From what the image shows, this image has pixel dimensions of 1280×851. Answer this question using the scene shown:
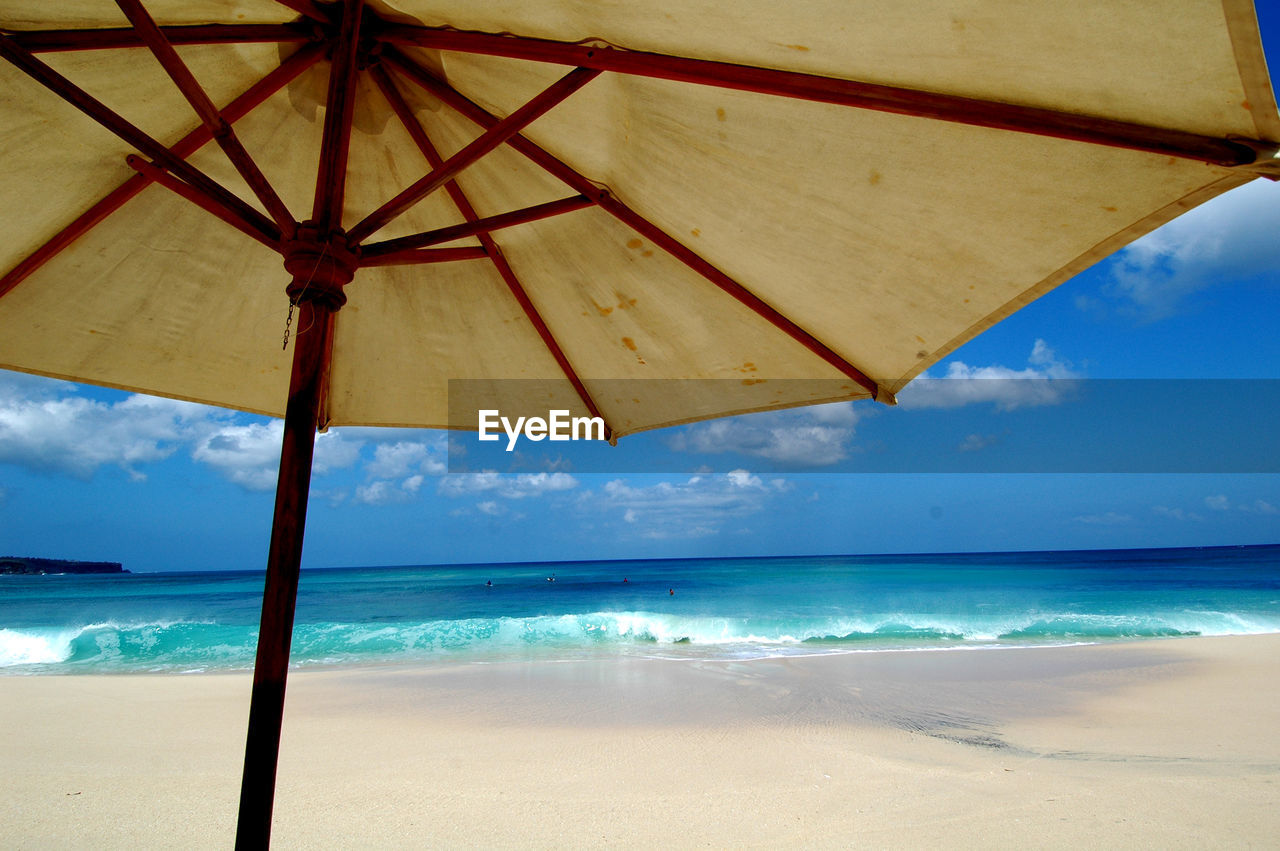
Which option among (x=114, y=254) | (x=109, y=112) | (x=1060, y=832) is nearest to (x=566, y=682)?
(x=1060, y=832)

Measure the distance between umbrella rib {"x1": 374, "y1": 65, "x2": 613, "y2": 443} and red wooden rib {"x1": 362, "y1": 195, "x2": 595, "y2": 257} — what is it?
12cm

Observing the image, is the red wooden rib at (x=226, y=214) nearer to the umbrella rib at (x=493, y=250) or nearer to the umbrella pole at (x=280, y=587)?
the umbrella pole at (x=280, y=587)

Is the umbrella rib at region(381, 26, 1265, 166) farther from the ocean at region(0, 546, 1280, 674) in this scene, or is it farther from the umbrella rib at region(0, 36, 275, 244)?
the ocean at region(0, 546, 1280, 674)

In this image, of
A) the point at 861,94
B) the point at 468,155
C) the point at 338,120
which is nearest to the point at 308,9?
the point at 338,120

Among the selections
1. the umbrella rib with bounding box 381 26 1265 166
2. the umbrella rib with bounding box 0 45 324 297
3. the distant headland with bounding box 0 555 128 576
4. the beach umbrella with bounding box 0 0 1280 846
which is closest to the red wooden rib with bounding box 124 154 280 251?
the beach umbrella with bounding box 0 0 1280 846

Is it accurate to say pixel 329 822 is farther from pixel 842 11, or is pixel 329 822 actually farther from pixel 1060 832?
pixel 842 11

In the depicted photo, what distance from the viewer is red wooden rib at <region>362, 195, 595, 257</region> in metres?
2.04

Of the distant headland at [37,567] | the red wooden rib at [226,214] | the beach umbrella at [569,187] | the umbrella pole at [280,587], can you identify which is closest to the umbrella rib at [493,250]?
the beach umbrella at [569,187]

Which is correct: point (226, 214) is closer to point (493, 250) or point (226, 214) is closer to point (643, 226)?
point (493, 250)

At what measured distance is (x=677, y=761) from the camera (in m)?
5.73

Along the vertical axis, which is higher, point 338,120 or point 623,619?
point 338,120

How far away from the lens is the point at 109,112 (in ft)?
5.55

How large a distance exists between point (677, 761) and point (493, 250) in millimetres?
4906

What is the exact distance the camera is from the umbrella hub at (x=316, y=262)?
6.01ft
